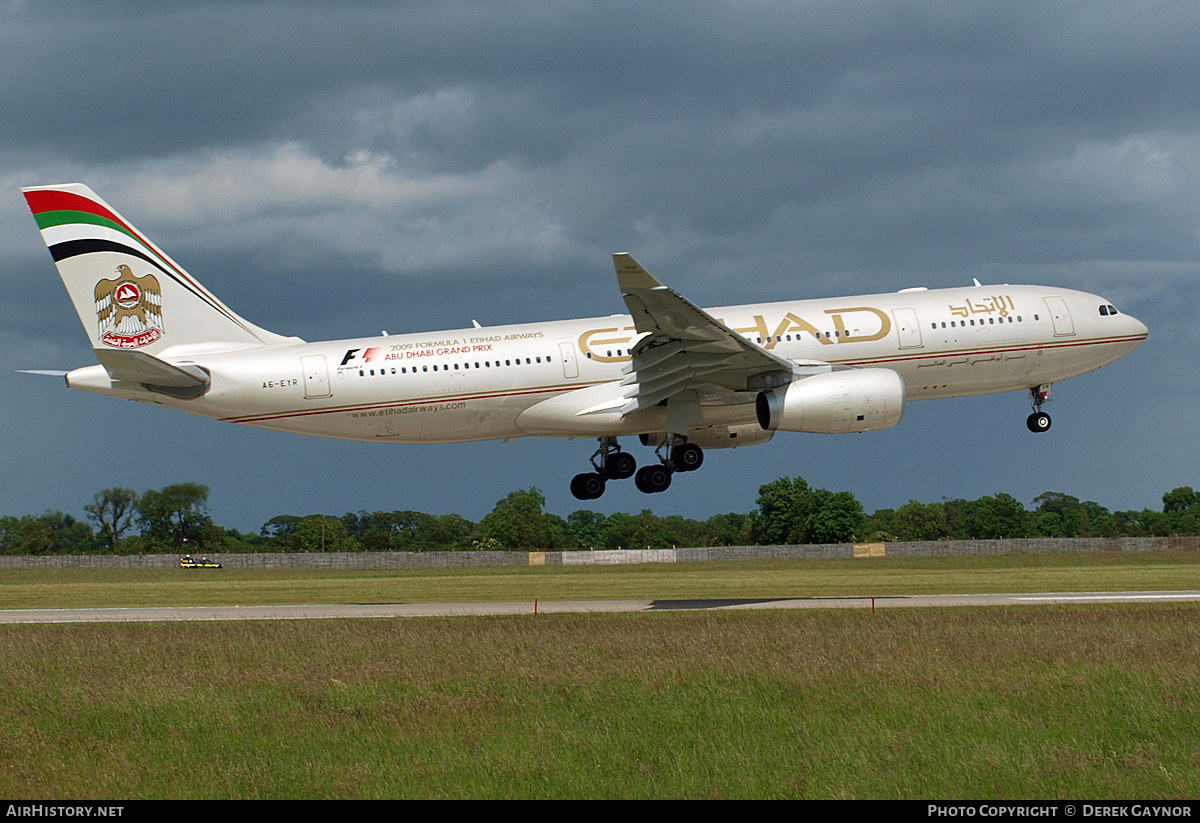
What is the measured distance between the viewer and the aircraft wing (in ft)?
119

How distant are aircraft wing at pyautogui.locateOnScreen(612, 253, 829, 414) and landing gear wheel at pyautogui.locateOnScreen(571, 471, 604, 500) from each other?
457cm

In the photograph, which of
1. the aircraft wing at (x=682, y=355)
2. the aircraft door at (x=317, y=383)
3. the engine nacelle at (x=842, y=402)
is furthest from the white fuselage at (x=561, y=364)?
the engine nacelle at (x=842, y=402)

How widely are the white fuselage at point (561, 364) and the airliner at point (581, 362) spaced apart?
54 millimetres

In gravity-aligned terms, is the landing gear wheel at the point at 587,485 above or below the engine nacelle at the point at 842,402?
below

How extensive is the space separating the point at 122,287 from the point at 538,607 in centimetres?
1944

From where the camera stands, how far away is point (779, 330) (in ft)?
134

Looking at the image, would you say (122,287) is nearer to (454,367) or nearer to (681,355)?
(454,367)

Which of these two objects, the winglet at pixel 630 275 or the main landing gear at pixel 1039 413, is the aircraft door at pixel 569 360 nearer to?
the winglet at pixel 630 275

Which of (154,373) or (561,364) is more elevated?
(561,364)

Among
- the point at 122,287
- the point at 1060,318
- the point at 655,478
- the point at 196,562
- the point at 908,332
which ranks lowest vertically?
the point at 196,562

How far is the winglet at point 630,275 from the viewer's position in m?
33.1

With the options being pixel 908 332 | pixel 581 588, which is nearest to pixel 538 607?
pixel 581 588

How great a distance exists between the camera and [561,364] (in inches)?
1601

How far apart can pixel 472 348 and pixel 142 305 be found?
Answer: 1209 centimetres
